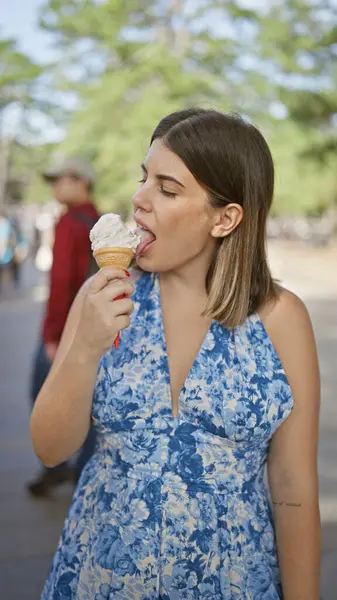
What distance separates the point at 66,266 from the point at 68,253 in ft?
0.25

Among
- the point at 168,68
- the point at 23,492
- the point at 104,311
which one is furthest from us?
the point at 168,68

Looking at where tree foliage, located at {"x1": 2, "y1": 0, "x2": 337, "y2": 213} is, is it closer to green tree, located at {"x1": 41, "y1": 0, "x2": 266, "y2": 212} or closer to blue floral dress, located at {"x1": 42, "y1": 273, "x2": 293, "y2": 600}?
green tree, located at {"x1": 41, "y1": 0, "x2": 266, "y2": 212}

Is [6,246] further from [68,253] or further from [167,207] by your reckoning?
[167,207]

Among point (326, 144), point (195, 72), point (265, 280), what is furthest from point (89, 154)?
point (265, 280)

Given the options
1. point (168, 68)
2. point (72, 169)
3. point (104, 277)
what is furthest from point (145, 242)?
point (168, 68)

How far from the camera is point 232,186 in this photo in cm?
195

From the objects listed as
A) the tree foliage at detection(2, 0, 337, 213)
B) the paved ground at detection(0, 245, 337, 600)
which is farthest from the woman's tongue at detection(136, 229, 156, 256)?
the tree foliage at detection(2, 0, 337, 213)

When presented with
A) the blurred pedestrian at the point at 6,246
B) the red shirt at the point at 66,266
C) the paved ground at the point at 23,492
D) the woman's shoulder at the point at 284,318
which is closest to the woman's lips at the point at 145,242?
the woman's shoulder at the point at 284,318

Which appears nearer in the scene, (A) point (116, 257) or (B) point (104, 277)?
(B) point (104, 277)

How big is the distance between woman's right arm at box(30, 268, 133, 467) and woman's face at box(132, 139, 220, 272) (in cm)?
14

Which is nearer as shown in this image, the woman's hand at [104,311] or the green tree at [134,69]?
the woman's hand at [104,311]

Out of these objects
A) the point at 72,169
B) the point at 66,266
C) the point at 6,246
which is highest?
the point at 6,246

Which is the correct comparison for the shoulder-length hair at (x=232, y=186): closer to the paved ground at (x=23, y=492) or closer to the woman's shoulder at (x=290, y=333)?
the woman's shoulder at (x=290, y=333)

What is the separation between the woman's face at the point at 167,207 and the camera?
189cm
